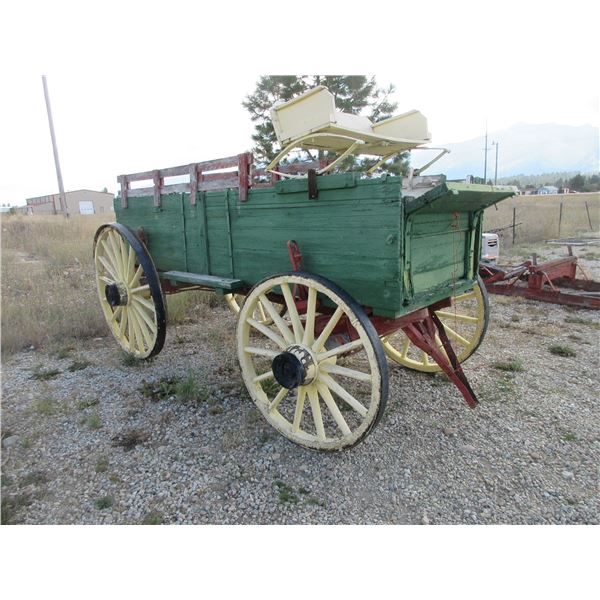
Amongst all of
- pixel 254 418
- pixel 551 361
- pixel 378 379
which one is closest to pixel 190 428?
pixel 254 418

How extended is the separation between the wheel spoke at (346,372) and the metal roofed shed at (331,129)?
1.19 m

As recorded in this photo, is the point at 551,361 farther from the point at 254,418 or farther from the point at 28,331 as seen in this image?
the point at 28,331

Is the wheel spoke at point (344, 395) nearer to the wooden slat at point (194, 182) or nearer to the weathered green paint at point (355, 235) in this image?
the weathered green paint at point (355, 235)

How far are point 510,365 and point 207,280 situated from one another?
9.59 feet

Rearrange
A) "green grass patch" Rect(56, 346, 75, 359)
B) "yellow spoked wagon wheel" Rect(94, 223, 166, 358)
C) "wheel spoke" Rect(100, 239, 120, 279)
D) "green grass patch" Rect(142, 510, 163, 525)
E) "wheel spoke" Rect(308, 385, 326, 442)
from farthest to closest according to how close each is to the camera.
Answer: "green grass patch" Rect(56, 346, 75, 359), "wheel spoke" Rect(100, 239, 120, 279), "yellow spoked wagon wheel" Rect(94, 223, 166, 358), "wheel spoke" Rect(308, 385, 326, 442), "green grass patch" Rect(142, 510, 163, 525)

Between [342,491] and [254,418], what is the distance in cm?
99

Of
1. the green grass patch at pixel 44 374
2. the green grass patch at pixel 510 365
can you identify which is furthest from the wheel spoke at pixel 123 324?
the green grass patch at pixel 510 365

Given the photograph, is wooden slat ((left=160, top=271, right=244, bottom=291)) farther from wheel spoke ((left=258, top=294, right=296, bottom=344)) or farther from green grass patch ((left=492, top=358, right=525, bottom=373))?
green grass patch ((left=492, top=358, right=525, bottom=373))

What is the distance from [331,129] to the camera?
248 cm

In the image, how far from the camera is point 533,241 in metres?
12.1

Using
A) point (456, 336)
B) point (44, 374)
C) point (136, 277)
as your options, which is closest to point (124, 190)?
point (136, 277)

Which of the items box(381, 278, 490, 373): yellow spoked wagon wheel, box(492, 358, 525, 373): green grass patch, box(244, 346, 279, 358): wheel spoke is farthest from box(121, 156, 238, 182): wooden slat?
box(492, 358, 525, 373): green grass patch

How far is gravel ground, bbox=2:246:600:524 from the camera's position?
2371 millimetres

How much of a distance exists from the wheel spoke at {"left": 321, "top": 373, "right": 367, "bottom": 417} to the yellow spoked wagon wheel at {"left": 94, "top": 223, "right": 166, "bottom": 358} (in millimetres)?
1803
